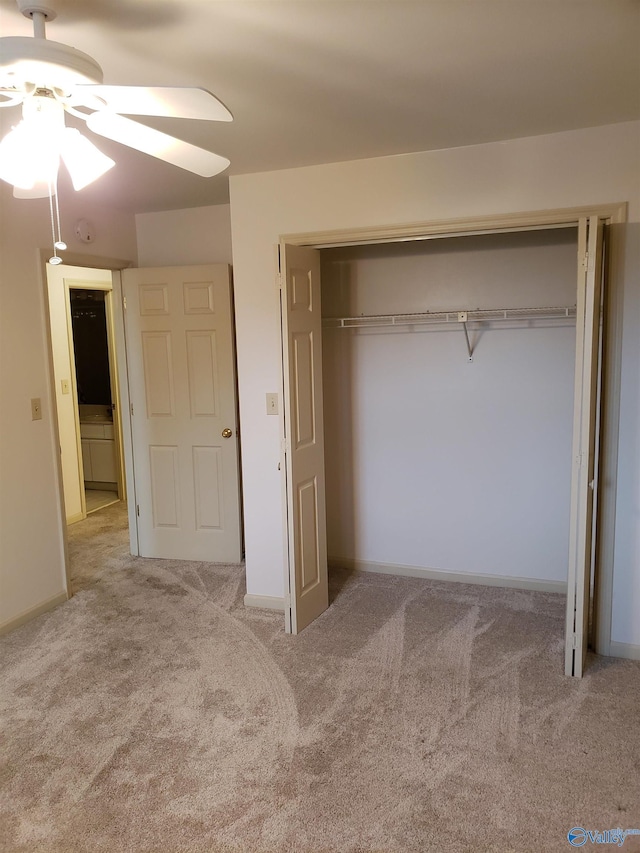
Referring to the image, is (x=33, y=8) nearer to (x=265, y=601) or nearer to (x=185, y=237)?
(x=185, y=237)

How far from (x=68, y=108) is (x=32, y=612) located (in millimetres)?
2887

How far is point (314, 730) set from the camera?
2.55 metres

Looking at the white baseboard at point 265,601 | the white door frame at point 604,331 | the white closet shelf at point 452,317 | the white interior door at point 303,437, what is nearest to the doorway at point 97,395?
the white baseboard at point 265,601

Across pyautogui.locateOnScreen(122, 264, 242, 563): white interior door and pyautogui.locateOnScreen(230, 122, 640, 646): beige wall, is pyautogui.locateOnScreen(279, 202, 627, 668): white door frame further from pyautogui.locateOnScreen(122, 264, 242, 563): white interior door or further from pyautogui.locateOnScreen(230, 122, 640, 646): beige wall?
pyautogui.locateOnScreen(122, 264, 242, 563): white interior door

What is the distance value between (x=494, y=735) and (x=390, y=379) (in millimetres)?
2219

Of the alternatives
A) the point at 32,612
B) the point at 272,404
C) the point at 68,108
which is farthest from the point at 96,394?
the point at 68,108

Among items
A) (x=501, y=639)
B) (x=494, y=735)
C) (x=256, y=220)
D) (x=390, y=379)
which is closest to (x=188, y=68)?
(x=256, y=220)

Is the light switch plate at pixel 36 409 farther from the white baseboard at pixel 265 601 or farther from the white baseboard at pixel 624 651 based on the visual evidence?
the white baseboard at pixel 624 651

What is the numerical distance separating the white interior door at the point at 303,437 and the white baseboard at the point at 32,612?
1.50 meters

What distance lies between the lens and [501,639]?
3271mm

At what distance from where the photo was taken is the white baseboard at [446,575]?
152 inches

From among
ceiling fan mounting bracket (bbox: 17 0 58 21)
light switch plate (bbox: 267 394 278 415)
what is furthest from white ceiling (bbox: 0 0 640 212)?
light switch plate (bbox: 267 394 278 415)

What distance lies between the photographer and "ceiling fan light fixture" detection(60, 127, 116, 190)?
70.2 inches

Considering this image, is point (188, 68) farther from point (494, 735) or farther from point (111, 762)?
point (494, 735)
